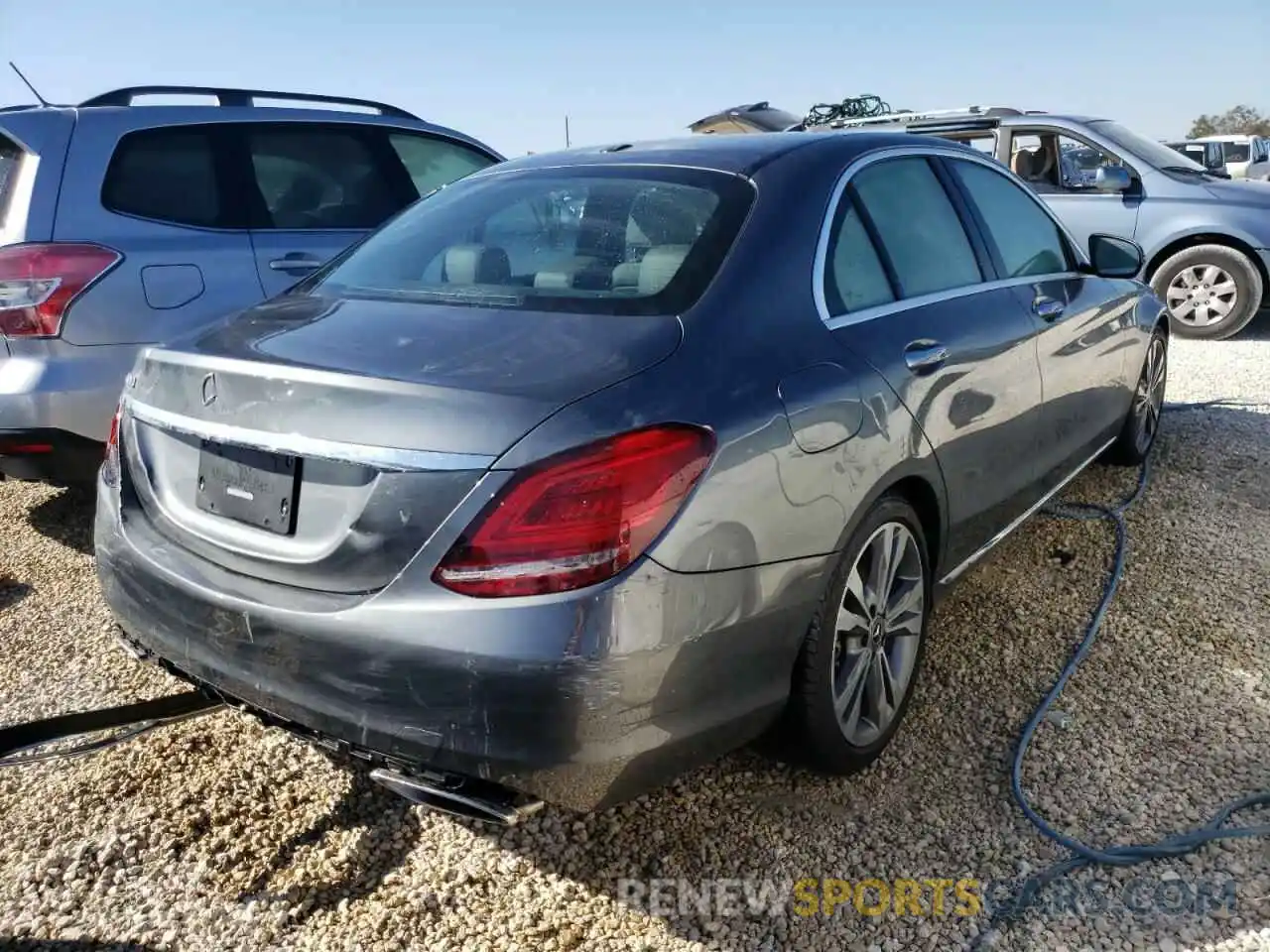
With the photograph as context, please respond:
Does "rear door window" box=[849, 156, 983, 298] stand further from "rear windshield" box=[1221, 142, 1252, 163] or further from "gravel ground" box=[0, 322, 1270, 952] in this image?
"rear windshield" box=[1221, 142, 1252, 163]

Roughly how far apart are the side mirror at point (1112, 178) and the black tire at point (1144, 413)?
325cm

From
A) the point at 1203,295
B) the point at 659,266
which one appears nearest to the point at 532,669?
the point at 659,266

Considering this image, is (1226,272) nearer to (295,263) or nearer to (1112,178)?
(1112,178)

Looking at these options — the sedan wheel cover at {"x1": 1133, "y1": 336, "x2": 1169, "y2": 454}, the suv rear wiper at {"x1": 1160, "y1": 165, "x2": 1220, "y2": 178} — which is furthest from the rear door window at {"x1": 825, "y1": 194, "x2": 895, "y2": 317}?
the suv rear wiper at {"x1": 1160, "y1": 165, "x2": 1220, "y2": 178}

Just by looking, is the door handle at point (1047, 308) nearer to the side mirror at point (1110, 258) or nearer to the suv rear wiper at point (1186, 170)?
the side mirror at point (1110, 258)

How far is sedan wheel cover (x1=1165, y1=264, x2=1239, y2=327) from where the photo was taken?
26.8ft

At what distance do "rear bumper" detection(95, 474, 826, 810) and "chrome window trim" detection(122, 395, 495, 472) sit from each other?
0.21 m

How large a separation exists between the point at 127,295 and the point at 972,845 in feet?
11.2

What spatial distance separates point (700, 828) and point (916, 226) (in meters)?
1.79

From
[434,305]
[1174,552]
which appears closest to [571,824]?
[434,305]

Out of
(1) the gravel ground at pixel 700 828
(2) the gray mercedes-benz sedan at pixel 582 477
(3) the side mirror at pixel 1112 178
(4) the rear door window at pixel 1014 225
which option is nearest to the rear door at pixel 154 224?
(1) the gravel ground at pixel 700 828

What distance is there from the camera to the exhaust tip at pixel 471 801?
73.7 inches

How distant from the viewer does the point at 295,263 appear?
4.23 meters

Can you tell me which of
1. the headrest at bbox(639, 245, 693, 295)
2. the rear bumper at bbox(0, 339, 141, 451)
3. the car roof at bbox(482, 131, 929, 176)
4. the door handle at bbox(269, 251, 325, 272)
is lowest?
the rear bumper at bbox(0, 339, 141, 451)
